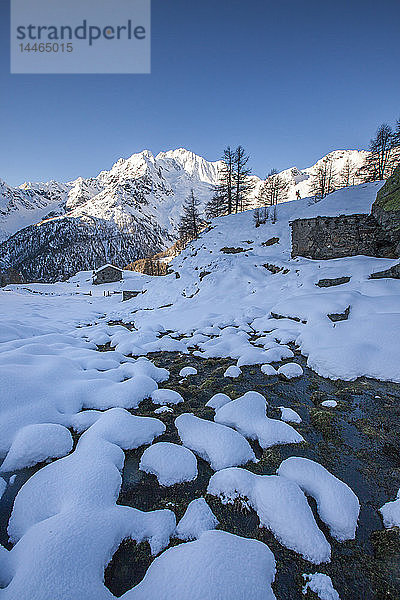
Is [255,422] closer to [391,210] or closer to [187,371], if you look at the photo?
[187,371]

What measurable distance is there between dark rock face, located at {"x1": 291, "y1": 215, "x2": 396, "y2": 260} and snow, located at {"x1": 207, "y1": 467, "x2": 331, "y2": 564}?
33.7 ft

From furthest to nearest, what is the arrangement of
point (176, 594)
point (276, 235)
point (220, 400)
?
point (276, 235), point (220, 400), point (176, 594)

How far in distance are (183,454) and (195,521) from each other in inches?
26.1

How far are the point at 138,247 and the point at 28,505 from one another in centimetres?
12336

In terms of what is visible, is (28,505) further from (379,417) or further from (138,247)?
(138,247)

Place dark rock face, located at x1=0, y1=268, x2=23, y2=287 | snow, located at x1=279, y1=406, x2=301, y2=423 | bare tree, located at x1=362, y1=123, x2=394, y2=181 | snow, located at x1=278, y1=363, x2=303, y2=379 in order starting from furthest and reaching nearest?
dark rock face, located at x1=0, y1=268, x2=23, y2=287
bare tree, located at x1=362, y1=123, x2=394, y2=181
snow, located at x1=278, y1=363, x2=303, y2=379
snow, located at x1=279, y1=406, x2=301, y2=423

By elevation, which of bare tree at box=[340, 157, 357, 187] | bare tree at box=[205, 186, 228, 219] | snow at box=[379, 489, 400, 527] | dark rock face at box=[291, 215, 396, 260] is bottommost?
snow at box=[379, 489, 400, 527]

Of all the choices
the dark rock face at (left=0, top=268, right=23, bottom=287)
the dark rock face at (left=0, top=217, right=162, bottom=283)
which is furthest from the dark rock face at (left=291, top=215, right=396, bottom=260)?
the dark rock face at (left=0, top=217, right=162, bottom=283)

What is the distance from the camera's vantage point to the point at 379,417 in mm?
3188

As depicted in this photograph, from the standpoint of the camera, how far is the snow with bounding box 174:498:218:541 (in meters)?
1.78

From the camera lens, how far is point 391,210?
8852 millimetres

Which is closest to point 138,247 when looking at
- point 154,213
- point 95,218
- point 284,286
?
point 95,218

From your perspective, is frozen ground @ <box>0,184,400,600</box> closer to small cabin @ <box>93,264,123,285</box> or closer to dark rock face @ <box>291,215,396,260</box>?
dark rock face @ <box>291,215,396,260</box>

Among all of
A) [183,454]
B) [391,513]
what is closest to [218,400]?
[183,454]
